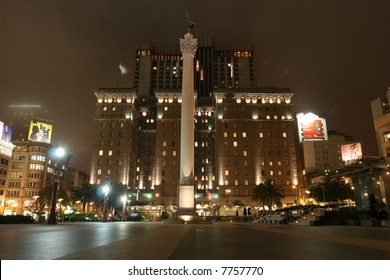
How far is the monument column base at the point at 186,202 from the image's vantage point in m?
49.2

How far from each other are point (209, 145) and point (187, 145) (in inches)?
3146

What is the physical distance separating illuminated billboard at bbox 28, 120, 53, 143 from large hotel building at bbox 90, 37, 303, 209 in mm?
17262

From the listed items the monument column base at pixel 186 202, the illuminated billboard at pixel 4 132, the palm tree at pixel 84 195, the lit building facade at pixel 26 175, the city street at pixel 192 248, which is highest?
the illuminated billboard at pixel 4 132

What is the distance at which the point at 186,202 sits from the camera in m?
50.4

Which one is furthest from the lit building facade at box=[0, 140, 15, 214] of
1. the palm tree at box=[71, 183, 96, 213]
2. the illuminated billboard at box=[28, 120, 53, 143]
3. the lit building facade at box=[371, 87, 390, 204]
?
the lit building facade at box=[371, 87, 390, 204]

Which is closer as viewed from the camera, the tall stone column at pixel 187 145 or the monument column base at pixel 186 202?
the monument column base at pixel 186 202

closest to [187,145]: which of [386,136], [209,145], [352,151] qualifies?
[386,136]

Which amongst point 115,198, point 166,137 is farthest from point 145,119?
point 115,198

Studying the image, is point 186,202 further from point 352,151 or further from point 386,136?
point 352,151

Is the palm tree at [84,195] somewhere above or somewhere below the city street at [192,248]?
above

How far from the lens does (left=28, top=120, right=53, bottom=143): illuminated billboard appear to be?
10706cm

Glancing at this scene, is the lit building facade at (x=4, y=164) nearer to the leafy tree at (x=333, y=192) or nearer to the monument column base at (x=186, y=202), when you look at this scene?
the monument column base at (x=186, y=202)

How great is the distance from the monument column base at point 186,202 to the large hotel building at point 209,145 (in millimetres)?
53610

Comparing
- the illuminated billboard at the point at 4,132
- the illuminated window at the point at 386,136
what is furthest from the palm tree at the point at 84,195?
the illuminated window at the point at 386,136
